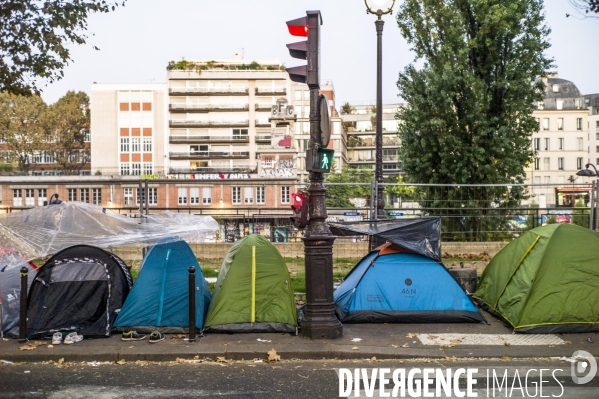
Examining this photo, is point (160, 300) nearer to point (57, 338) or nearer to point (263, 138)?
point (57, 338)

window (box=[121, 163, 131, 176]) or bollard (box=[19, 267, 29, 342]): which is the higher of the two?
window (box=[121, 163, 131, 176])

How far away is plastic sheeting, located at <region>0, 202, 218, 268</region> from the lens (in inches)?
388

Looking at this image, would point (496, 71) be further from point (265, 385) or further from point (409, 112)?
point (265, 385)

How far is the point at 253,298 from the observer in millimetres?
10039

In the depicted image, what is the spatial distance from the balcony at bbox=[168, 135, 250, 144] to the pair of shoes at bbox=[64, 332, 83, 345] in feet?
292

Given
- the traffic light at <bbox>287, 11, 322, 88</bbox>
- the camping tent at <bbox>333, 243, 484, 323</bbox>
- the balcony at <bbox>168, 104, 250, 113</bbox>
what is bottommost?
the camping tent at <bbox>333, 243, 484, 323</bbox>

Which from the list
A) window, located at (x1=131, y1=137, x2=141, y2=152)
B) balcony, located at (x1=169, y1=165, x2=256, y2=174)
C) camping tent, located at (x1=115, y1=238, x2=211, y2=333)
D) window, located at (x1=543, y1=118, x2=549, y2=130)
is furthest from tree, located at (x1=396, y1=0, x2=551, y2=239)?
window, located at (x1=131, y1=137, x2=141, y2=152)

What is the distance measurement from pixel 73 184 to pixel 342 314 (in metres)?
10.8

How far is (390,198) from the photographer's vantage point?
1748 cm

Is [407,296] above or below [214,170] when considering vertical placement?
below

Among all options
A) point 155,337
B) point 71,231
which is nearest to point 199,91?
point 71,231

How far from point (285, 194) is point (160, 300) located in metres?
7.05

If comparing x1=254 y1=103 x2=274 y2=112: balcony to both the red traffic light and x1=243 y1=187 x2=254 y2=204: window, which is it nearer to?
x1=243 y1=187 x2=254 y2=204: window

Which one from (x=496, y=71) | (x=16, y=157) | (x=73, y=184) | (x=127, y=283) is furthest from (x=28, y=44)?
(x=16, y=157)
